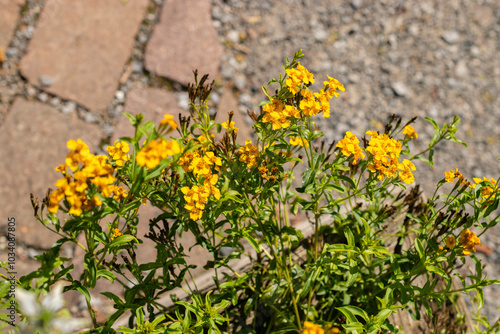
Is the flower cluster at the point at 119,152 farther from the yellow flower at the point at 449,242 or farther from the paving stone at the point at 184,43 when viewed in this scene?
the paving stone at the point at 184,43

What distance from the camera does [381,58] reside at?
2924mm

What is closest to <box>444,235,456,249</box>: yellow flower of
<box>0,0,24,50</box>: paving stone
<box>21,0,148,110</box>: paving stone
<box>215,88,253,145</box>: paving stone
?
<box>215,88,253,145</box>: paving stone

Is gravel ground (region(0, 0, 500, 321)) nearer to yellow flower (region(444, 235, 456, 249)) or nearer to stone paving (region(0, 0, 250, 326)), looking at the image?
stone paving (region(0, 0, 250, 326))

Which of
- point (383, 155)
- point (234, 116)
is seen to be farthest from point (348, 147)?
point (234, 116)

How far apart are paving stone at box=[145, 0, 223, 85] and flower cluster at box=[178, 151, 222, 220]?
1.59 meters

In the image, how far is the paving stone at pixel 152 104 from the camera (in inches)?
99.0

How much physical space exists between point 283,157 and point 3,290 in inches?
29.2

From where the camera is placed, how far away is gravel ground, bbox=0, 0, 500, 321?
108 inches

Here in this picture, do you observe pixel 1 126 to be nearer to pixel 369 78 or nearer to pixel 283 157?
pixel 283 157

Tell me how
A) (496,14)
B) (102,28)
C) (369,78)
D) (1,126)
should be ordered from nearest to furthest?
1. (1,126)
2. (102,28)
3. (369,78)
4. (496,14)

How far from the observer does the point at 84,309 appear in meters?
2.12

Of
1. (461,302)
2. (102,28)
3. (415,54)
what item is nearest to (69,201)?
(461,302)

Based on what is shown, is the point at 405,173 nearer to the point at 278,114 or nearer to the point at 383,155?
the point at 383,155

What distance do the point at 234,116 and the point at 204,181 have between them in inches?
61.1
